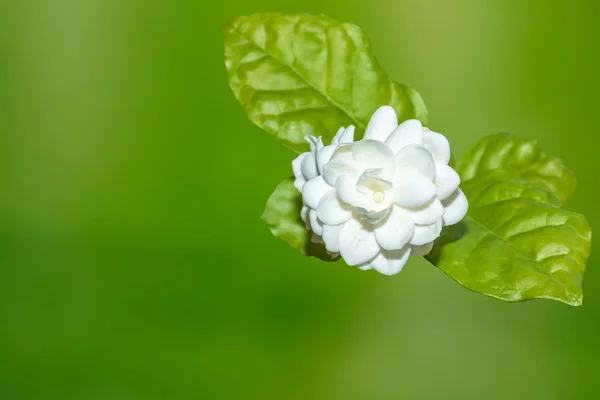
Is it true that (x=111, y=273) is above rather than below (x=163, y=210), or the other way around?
below

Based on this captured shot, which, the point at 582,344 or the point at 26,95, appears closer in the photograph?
the point at 582,344

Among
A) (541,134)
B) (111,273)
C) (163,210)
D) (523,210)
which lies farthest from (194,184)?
(523,210)

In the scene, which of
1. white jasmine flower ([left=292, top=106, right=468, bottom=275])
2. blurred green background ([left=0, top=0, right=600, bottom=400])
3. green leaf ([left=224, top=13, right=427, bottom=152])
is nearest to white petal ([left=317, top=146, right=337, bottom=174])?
white jasmine flower ([left=292, top=106, right=468, bottom=275])

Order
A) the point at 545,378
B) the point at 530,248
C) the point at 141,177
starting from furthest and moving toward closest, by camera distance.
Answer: the point at 141,177, the point at 545,378, the point at 530,248

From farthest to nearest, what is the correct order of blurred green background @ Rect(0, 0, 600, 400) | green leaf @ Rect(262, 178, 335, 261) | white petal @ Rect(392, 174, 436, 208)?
blurred green background @ Rect(0, 0, 600, 400)
green leaf @ Rect(262, 178, 335, 261)
white petal @ Rect(392, 174, 436, 208)

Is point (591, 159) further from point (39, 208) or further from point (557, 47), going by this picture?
point (39, 208)

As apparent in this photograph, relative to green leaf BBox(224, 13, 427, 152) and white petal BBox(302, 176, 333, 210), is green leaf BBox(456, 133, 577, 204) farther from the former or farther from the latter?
white petal BBox(302, 176, 333, 210)

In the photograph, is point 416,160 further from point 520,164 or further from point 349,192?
point 520,164
